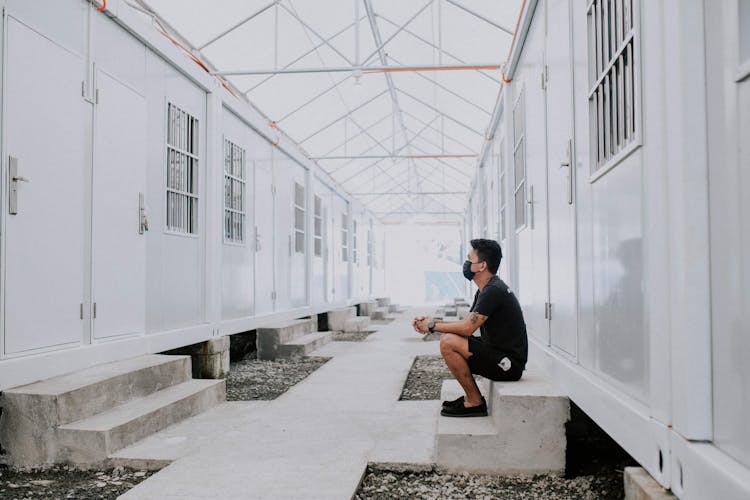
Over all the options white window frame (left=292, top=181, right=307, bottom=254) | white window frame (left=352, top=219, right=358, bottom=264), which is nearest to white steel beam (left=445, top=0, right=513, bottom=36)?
white window frame (left=292, top=181, right=307, bottom=254)

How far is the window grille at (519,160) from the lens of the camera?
19.6 ft

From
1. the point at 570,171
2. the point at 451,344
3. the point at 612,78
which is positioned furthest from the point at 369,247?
the point at 612,78

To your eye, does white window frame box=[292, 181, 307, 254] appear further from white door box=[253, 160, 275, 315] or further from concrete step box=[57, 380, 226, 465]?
concrete step box=[57, 380, 226, 465]

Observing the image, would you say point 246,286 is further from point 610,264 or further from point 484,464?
point 610,264

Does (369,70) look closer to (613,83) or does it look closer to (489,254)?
(489,254)

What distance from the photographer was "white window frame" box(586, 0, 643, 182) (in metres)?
2.53

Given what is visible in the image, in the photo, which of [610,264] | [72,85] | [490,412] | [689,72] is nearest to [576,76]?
[610,264]

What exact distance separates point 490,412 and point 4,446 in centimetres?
281

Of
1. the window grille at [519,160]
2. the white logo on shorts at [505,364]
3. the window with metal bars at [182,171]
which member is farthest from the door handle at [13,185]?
the window grille at [519,160]

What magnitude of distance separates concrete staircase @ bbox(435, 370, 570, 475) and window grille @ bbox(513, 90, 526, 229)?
9.24 feet

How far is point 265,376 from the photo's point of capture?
7.21 meters

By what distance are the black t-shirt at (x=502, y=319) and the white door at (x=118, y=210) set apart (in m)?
2.80

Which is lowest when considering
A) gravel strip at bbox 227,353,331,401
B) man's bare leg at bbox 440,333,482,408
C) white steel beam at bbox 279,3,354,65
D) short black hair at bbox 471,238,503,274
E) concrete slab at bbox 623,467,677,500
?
gravel strip at bbox 227,353,331,401

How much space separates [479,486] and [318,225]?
1080 cm
